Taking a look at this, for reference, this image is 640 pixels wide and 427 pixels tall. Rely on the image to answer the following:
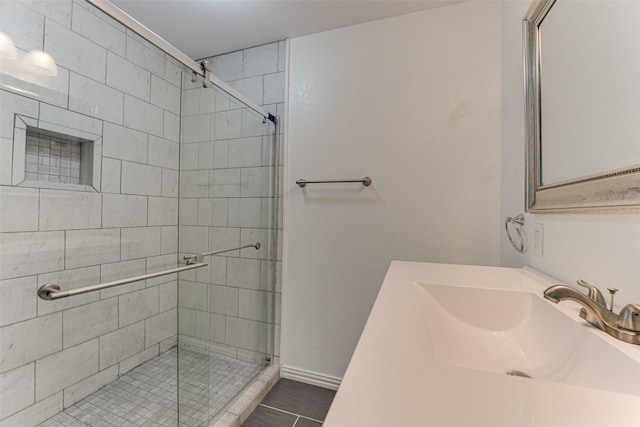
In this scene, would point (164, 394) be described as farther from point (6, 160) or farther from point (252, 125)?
point (252, 125)

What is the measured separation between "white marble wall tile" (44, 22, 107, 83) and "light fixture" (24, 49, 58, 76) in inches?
1.2

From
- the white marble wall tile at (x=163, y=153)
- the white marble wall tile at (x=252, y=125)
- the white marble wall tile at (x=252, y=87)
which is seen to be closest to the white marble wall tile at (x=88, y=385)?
the white marble wall tile at (x=163, y=153)

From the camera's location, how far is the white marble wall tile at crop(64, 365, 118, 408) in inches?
53.8

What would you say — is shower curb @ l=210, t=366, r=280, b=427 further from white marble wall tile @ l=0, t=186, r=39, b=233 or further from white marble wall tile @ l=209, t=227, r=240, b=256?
white marble wall tile @ l=0, t=186, r=39, b=233

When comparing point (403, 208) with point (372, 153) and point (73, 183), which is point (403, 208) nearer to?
point (372, 153)

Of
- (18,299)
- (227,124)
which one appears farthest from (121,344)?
(227,124)

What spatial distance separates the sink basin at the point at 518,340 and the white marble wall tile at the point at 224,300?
3.95 ft

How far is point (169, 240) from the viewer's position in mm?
1890

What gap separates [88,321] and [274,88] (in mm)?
1767

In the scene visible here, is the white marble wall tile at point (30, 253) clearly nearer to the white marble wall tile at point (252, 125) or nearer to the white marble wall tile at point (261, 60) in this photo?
the white marble wall tile at point (252, 125)

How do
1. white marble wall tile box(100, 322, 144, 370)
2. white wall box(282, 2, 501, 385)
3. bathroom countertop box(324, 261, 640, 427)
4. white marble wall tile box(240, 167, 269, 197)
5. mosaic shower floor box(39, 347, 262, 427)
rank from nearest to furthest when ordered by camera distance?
bathroom countertop box(324, 261, 640, 427) < mosaic shower floor box(39, 347, 262, 427) < white wall box(282, 2, 501, 385) < white marble wall tile box(100, 322, 144, 370) < white marble wall tile box(240, 167, 269, 197)

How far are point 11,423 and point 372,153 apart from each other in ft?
7.03

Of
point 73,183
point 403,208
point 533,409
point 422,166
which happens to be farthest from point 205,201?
point 533,409


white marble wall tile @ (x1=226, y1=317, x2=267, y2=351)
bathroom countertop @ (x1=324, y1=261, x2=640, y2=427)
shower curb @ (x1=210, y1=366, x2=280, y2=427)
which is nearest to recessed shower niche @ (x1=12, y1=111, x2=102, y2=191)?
white marble wall tile @ (x1=226, y1=317, x2=267, y2=351)
